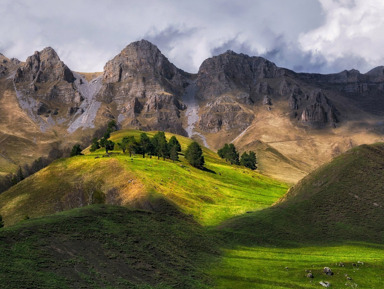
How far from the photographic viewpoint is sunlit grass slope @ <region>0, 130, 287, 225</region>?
99875mm

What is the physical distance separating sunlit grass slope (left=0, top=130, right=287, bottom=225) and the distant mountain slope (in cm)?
1321

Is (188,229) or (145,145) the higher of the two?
(145,145)

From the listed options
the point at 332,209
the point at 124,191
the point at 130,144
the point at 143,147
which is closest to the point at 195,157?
the point at 143,147

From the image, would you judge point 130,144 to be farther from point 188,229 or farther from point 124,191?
point 188,229

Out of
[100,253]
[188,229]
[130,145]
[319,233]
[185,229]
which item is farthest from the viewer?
[130,145]

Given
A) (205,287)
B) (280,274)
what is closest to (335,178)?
(280,274)

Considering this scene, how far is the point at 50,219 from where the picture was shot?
55.9 meters

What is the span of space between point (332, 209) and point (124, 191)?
56113 millimetres

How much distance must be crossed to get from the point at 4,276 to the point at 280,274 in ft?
117

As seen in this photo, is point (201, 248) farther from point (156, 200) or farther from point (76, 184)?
point (76, 184)

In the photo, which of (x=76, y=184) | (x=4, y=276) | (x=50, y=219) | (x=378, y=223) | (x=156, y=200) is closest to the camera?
(x=4, y=276)

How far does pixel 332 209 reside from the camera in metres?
88.7

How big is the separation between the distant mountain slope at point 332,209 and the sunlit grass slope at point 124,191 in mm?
13215

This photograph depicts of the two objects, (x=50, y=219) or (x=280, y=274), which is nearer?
(x=280, y=274)
